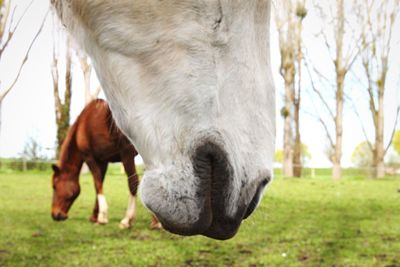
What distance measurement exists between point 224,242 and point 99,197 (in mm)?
2202

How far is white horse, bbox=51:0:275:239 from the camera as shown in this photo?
138cm

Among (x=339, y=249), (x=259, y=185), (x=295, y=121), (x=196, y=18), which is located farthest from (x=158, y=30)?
(x=295, y=121)

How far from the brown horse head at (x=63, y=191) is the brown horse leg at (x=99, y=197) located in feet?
1.42

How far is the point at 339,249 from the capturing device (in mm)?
5309

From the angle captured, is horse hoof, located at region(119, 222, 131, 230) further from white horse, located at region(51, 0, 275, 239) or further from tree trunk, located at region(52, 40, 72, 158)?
white horse, located at region(51, 0, 275, 239)

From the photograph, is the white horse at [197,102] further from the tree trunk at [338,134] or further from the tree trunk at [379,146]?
the tree trunk at [379,146]

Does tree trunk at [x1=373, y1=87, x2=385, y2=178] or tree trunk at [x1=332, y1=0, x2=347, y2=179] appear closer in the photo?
tree trunk at [x1=332, y1=0, x2=347, y2=179]

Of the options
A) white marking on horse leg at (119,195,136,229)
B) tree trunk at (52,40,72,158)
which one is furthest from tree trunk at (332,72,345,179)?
white marking on horse leg at (119,195,136,229)

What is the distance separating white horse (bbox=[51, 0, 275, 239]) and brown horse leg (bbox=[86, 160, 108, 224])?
5.40m

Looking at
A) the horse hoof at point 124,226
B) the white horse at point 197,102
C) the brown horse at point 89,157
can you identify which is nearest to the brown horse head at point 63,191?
the brown horse at point 89,157

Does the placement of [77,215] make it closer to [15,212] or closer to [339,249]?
[15,212]

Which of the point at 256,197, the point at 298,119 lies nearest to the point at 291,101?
the point at 298,119

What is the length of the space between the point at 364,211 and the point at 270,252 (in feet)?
12.3

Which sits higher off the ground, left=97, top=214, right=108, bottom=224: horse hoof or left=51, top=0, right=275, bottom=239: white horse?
left=51, top=0, right=275, bottom=239: white horse
